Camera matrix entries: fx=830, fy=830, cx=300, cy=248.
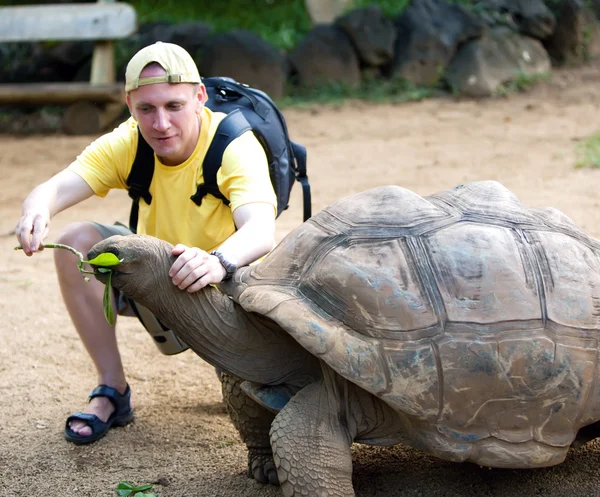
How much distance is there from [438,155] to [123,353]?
4.07 meters

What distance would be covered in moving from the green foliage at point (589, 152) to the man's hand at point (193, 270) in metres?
4.55

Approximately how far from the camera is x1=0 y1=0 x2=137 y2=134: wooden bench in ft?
27.5

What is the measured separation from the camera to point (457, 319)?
2.21 meters

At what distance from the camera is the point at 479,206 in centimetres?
245

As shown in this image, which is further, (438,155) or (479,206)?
(438,155)

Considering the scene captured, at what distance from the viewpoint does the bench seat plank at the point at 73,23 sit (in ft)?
27.5

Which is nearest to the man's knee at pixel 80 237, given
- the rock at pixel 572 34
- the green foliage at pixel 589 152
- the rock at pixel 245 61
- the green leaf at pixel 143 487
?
the green leaf at pixel 143 487

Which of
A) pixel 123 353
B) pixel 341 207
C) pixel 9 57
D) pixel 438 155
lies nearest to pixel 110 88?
pixel 9 57

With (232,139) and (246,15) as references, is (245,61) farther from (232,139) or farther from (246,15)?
(232,139)

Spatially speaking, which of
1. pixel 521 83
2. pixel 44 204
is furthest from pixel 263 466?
pixel 521 83

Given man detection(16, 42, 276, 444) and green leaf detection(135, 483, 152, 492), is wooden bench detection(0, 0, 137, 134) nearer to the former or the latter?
man detection(16, 42, 276, 444)

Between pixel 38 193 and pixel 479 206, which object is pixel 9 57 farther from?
pixel 479 206

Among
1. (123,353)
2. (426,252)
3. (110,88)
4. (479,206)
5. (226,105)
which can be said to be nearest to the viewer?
(426,252)

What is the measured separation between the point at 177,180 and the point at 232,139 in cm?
25
